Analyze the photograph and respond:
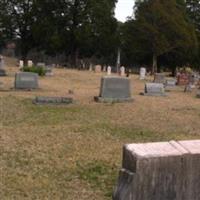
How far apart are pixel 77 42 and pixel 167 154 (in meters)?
47.3

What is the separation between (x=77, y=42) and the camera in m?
50.2

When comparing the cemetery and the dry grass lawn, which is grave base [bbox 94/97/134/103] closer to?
the cemetery

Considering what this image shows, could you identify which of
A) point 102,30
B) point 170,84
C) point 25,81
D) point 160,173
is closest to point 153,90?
point 170,84

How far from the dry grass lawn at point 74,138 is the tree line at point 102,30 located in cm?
3205

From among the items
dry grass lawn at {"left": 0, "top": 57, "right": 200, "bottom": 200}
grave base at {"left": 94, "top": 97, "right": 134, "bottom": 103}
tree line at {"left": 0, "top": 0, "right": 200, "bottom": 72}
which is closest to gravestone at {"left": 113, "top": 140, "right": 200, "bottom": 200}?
dry grass lawn at {"left": 0, "top": 57, "right": 200, "bottom": 200}

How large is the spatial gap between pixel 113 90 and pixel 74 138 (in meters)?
7.42

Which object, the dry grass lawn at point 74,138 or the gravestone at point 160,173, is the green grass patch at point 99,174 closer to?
the dry grass lawn at point 74,138

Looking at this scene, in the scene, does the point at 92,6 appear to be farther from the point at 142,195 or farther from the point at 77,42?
the point at 142,195

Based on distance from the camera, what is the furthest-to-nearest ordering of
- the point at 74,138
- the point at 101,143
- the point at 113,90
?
the point at 113,90 → the point at 74,138 → the point at 101,143

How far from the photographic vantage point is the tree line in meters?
47.0

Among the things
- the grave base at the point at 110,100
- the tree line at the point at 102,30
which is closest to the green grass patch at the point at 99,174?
the grave base at the point at 110,100

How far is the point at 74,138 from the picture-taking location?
867 centimetres

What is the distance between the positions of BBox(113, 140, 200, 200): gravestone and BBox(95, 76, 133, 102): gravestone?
39.7 ft

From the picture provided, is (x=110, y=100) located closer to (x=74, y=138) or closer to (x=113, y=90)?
(x=113, y=90)
